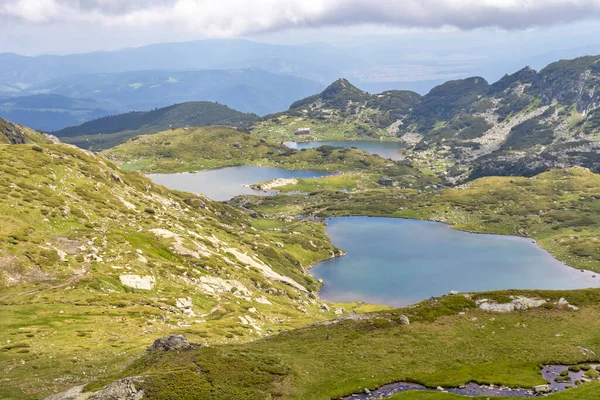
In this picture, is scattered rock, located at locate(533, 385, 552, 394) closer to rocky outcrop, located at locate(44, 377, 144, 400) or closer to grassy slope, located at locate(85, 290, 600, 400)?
grassy slope, located at locate(85, 290, 600, 400)

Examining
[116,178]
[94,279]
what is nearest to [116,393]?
[94,279]

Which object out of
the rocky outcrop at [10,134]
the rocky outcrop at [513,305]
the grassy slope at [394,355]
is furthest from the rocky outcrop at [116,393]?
the rocky outcrop at [10,134]

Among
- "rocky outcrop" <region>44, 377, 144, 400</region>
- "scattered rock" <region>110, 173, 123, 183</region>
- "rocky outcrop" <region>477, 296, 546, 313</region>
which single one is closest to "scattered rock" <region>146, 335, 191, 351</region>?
"rocky outcrop" <region>44, 377, 144, 400</region>

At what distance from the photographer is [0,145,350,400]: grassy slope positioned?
176 feet

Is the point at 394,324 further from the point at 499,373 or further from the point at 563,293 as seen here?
the point at 563,293

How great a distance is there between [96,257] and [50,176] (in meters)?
50.2

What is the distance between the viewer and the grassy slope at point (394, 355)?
41750mm

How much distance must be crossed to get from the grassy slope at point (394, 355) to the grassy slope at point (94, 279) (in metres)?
13.4

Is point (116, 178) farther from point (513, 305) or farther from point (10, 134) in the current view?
point (513, 305)

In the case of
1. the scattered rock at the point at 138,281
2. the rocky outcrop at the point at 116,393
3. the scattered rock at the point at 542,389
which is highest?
the rocky outcrop at the point at 116,393

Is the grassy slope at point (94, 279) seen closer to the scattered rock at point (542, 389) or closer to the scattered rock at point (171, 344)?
the scattered rock at point (171, 344)

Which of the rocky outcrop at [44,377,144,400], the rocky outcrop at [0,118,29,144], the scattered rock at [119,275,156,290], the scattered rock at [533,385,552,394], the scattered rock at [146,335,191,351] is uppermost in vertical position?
the rocky outcrop at [0,118,29,144]

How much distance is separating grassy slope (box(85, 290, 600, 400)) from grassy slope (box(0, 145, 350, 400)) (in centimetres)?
1336

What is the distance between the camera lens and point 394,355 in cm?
5091
